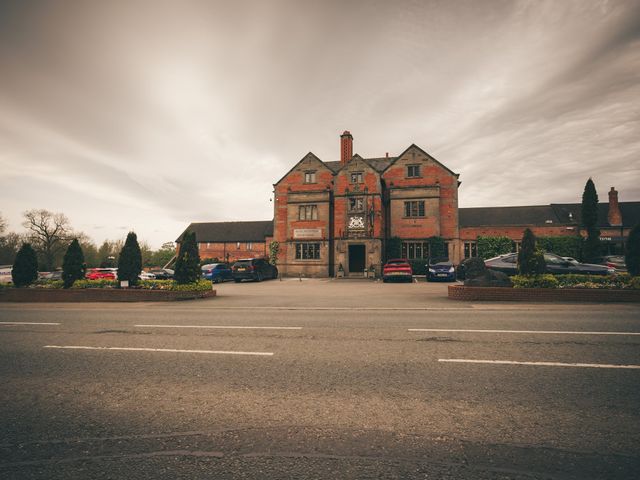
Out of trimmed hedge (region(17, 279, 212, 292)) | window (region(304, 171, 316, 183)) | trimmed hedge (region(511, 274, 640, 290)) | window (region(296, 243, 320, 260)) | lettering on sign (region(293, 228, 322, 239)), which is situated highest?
window (region(304, 171, 316, 183))

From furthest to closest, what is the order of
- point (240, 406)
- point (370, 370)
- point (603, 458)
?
point (370, 370) < point (240, 406) < point (603, 458)

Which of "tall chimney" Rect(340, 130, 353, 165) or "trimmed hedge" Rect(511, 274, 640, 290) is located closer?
"trimmed hedge" Rect(511, 274, 640, 290)

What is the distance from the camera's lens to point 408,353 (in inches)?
216

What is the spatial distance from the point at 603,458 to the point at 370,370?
2.61m

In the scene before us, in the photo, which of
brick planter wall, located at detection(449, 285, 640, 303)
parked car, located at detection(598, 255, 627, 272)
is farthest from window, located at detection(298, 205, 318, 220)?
parked car, located at detection(598, 255, 627, 272)

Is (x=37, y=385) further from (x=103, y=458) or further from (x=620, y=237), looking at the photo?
(x=620, y=237)

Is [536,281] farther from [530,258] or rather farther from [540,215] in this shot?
[540,215]

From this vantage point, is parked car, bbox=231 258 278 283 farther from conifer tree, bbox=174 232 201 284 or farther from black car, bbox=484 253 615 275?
black car, bbox=484 253 615 275

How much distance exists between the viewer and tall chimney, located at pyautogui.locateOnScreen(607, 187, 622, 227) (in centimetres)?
4294

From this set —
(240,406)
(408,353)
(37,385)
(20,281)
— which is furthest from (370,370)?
(20,281)

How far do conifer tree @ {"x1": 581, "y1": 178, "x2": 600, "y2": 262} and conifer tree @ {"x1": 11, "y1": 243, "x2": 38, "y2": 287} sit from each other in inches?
1790

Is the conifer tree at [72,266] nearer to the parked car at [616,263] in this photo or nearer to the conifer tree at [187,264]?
the conifer tree at [187,264]

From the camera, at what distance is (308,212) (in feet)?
108

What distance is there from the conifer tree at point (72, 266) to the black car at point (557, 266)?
22.5 m
